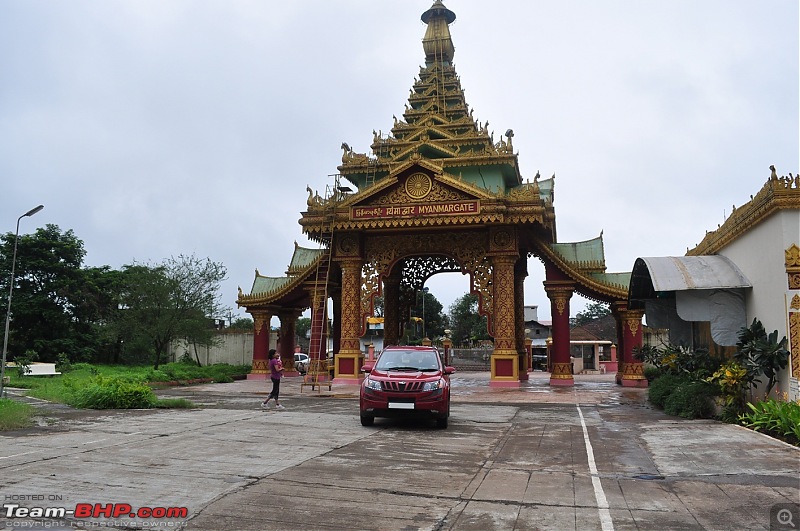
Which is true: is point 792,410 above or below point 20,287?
below

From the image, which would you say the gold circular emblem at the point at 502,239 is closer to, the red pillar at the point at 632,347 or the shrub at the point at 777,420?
the red pillar at the point at 632,347

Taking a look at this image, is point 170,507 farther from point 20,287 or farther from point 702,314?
point 20,287

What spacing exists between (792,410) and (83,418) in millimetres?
12295

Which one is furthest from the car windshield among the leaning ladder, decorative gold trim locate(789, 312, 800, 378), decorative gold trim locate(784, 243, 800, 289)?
the leaning ladder

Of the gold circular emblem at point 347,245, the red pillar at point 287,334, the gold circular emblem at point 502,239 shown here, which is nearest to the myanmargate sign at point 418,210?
the gold circular emblem at point 347,245

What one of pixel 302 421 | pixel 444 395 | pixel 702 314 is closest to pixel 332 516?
pixel 444 395

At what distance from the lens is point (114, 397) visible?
1395cm

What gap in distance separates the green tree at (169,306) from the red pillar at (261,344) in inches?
110

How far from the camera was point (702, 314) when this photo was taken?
13.2 meters

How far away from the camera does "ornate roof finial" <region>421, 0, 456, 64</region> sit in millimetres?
31000

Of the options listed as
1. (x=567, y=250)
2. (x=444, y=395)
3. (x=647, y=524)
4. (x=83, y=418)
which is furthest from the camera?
(x=567, y=250)

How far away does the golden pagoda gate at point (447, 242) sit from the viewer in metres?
22.6

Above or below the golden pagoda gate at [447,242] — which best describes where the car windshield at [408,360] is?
below

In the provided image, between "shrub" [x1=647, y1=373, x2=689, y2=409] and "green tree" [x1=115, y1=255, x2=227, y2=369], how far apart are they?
2087 cm
